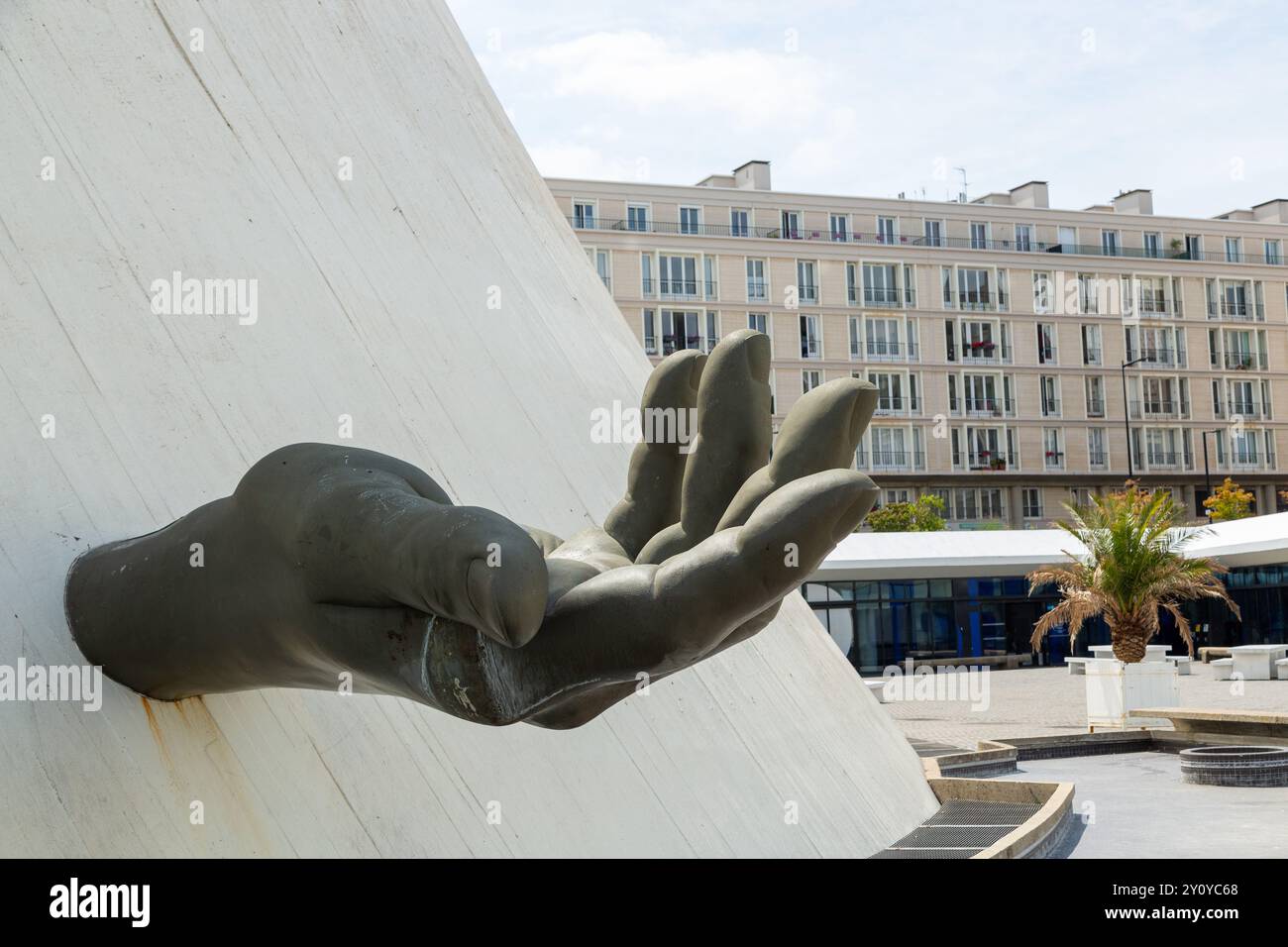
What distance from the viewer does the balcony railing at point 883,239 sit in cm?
5725

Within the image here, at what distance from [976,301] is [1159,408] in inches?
384

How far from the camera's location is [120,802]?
2.29 meters

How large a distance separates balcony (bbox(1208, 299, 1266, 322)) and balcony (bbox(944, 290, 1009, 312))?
33.5 ft

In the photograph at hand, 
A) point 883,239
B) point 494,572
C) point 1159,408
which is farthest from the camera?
point 1159,408

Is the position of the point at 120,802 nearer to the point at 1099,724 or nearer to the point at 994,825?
the point at 994,825

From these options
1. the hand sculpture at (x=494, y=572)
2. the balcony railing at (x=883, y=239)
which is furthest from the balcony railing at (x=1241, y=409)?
the hand sculpture at (x=494, y=572)

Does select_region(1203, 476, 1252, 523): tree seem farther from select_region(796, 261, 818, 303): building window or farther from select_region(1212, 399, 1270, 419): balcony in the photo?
select_region(796, 261, 818, 303): building window

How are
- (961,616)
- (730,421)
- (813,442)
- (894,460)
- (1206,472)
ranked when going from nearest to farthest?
(813,442), (730,421), (961,616), (894,460), (1206,472)

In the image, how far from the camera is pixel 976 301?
196 ft

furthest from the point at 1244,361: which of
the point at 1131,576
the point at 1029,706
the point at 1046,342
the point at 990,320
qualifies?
the point at 1131,576

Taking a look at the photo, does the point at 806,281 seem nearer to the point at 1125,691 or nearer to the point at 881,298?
the point at 881,298

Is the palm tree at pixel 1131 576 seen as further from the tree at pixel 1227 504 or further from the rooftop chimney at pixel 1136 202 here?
the rooftop chimney at pixel 1136 202

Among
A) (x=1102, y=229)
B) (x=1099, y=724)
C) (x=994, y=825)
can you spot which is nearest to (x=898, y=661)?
(x=1099, y=724)

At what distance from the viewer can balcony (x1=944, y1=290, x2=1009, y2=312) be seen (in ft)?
195
